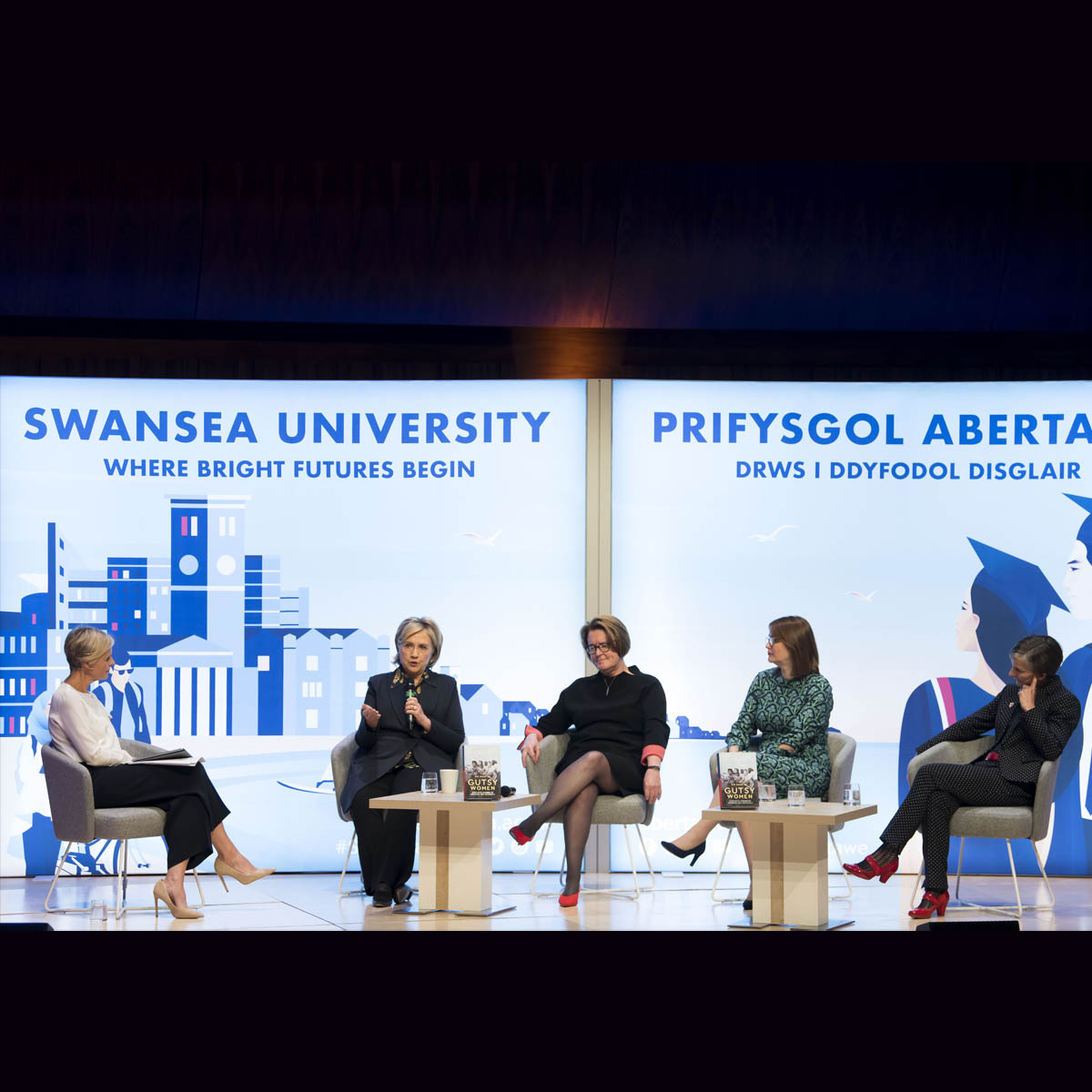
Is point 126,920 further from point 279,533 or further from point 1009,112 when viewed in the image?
point 1009,112

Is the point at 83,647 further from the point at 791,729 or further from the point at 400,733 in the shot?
the point at 791,729

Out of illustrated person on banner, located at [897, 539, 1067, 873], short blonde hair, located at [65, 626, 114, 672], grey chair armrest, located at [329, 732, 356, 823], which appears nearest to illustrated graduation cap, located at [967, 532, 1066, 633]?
illustrated person on banner, located at [897, 539, 1067, 873]

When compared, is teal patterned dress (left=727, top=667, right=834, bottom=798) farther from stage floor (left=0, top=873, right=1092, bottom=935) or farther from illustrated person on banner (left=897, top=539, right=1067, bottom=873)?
illustrated person on banner (left=897, top=539, right=1067, bottom=873)

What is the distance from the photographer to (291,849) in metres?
6.48

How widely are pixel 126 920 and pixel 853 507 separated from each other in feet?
12.9

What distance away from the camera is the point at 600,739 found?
19.2 feet

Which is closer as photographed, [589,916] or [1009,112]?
[1009,112]

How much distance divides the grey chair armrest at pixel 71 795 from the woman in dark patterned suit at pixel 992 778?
3.02 metres

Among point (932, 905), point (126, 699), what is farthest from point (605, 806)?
point (126, 699)

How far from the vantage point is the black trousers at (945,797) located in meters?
5.33

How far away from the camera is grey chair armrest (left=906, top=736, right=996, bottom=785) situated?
5.80m

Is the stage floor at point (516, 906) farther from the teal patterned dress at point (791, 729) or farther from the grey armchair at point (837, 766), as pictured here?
the teal patterned dress at point (791, 729)
